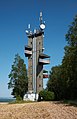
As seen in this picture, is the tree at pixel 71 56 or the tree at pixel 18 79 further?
the tree at pixel 18 79

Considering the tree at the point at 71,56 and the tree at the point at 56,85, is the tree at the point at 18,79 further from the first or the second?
the tree at the point at 71,56

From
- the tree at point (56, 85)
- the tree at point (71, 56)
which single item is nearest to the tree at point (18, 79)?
the tree at point (56, 85)

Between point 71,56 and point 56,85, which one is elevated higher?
point 71,56

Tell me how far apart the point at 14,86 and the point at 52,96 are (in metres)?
17.8

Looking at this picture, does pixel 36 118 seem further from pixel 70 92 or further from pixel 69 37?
pixel 70 92

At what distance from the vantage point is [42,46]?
241ft

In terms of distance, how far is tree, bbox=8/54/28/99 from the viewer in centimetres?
7800

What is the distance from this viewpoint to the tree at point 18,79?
78000 mm

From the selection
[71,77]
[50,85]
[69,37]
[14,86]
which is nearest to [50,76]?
[50,85]

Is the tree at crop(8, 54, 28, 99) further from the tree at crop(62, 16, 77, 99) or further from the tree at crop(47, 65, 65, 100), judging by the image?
the tree at crop(62, 16, 77, 99)

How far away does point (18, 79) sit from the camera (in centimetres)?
7925

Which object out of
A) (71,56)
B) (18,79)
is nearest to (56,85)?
(18,79)

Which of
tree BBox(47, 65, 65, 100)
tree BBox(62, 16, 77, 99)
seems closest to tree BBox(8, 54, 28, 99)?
tree BBox(47, 65, 65, 100)

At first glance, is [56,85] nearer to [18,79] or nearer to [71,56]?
[18,79]
